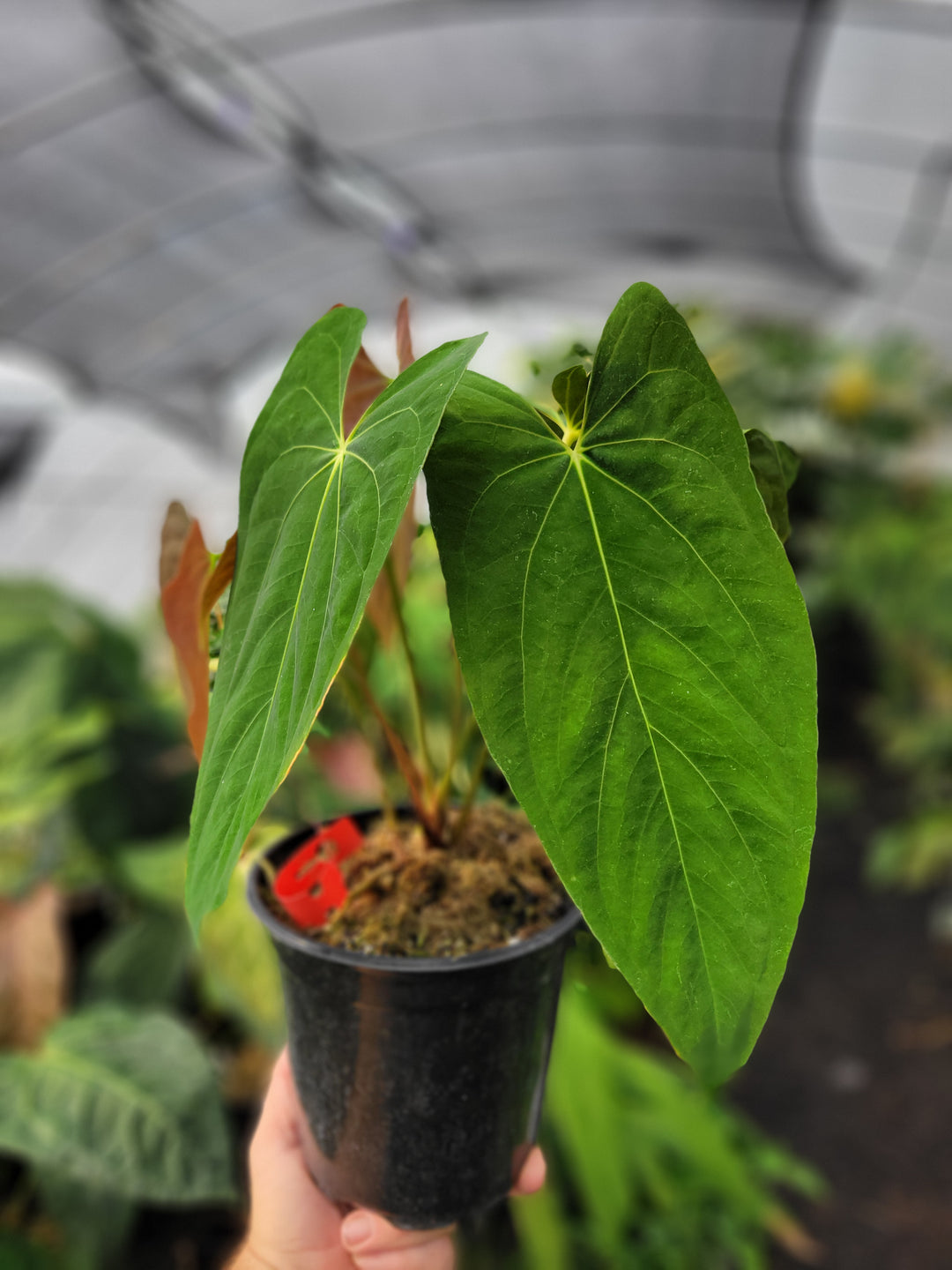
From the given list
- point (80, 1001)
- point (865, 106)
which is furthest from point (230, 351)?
point (80, 1001)

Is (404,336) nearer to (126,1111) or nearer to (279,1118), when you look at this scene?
(279,1118)

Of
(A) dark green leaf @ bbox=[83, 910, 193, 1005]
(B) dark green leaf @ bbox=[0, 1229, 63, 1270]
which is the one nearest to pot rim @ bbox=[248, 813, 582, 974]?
(B) dark green leaf @ bbox=[0, 1229, 63, 1270]

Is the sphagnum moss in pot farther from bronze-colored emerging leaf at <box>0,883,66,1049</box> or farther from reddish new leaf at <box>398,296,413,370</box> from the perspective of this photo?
bronze-colored emerging leaf at <box>0,883,66,1049</box>

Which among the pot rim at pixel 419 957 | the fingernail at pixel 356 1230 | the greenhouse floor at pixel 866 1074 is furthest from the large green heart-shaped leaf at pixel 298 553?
the greenhouse floor at pixel 866 1074

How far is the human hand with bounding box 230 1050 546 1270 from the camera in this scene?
1.86 feet

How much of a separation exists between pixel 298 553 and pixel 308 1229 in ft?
1.40

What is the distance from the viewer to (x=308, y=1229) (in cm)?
59

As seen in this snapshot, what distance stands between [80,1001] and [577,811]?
4.81ft

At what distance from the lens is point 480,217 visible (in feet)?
27.3

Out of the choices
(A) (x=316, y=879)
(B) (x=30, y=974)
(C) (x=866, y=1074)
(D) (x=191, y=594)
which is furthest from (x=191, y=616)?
(C) (x=866, y=1074)

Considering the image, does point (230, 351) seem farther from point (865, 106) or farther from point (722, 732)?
point (722, 732)

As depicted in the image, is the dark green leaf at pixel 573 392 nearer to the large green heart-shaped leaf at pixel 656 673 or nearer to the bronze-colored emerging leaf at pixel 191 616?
the large green heart-shaped leaf at pixel 656 673

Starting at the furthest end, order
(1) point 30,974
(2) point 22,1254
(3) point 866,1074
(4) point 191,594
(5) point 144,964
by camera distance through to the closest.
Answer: (3) point 866,1074
(5) point 144,964
(1) point 30,974
(2) point 22,1254
(4) point 191,594

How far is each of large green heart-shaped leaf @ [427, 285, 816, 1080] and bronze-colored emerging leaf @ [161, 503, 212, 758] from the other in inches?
5.7
